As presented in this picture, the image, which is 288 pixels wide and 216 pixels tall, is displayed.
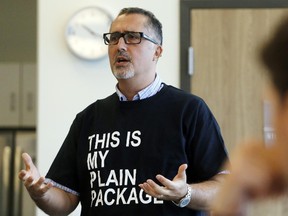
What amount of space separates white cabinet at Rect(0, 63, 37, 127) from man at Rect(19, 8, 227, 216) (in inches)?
125

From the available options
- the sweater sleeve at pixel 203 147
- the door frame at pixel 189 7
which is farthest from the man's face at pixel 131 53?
the door frame at pixel 189 7

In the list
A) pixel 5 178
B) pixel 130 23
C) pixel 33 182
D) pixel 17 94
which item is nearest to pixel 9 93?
pixel 17 94

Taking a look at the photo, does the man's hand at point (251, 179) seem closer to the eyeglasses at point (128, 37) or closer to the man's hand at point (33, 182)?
the man's hand at point (33, 182)

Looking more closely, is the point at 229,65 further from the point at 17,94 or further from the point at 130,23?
the point at 17,94

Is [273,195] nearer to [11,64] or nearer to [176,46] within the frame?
[176,46]

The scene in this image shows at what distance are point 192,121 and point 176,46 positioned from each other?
1.39 meters

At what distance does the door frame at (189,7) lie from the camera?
3.11 m

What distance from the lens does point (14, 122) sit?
16.5ft

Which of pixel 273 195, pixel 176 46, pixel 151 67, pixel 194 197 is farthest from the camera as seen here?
pixel 176 46

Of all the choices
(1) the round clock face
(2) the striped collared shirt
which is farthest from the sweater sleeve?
(1) the round clock face

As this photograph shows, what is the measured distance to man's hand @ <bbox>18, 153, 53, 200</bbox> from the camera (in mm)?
1705

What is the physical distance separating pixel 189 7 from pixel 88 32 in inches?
20.9

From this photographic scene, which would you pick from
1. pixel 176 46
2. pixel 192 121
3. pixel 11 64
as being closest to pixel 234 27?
pixel 176 46

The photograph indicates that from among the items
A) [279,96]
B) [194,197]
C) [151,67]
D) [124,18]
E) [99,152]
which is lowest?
[194,197]
